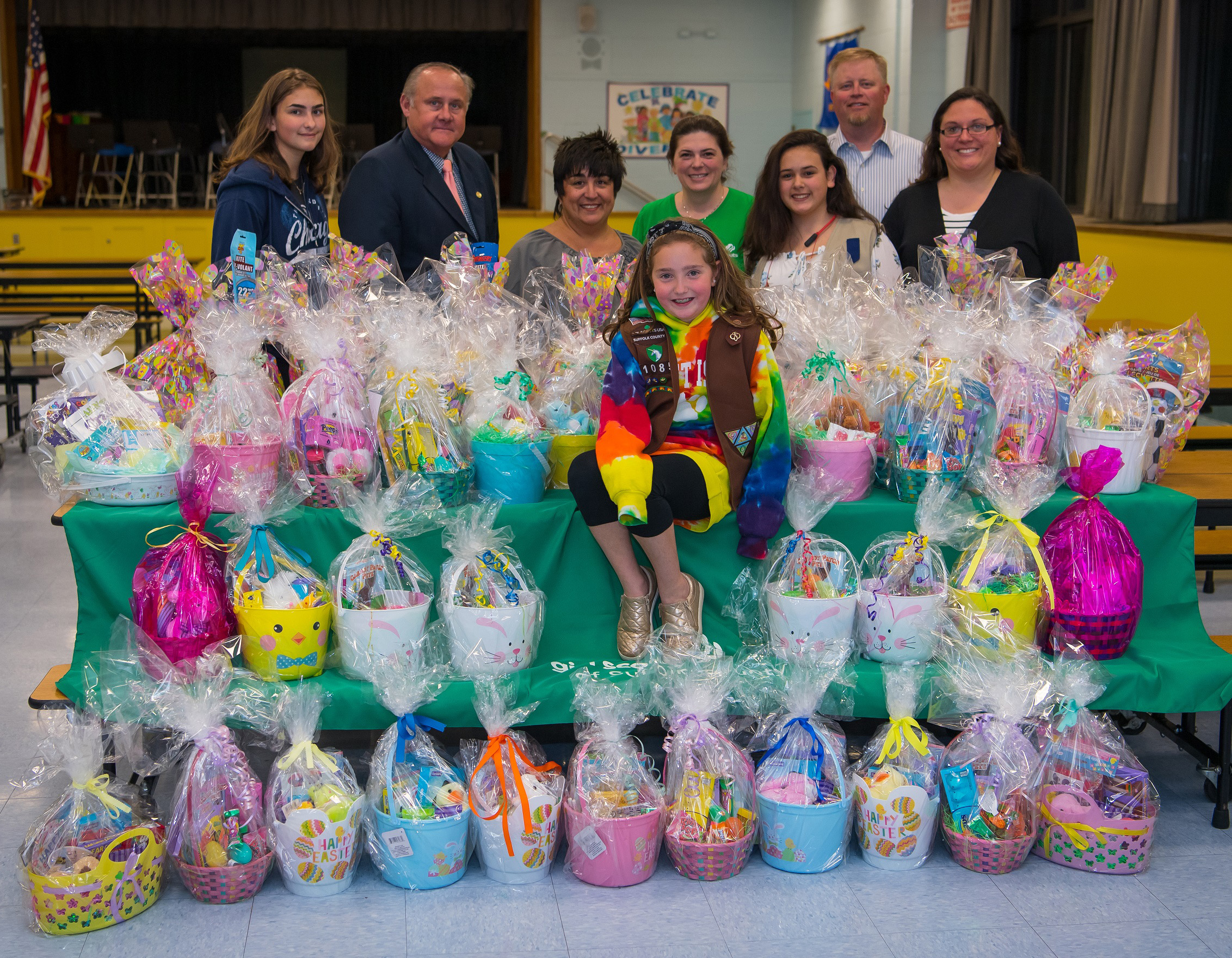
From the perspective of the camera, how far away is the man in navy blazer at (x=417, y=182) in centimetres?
318

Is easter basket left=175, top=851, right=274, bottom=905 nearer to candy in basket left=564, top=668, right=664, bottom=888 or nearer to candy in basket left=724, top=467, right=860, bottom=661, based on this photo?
candy in basket left=564, top=668, right=664, bottom=888

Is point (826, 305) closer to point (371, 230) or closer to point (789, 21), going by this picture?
point (371, 230)

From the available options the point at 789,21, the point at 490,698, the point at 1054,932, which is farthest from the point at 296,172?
the point at 789,21

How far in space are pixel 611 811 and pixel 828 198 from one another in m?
1.78

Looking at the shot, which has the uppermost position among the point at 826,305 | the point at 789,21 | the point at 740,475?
the point at 789,21

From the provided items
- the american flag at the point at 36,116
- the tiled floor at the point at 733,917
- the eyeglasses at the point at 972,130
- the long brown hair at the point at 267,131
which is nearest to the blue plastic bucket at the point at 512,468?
the tiled floor at the point at 733,917

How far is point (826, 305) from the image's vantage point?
2580 mm

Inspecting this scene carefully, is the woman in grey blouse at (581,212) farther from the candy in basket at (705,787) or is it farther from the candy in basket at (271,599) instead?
the candy in basket at (705,787)

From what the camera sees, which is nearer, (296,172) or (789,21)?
(296,172)

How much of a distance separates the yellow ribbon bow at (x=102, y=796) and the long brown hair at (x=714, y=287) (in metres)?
1.24

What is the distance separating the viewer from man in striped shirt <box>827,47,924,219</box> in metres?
3.52

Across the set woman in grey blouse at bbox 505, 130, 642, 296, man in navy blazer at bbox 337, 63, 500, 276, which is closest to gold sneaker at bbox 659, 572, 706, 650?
woman in grey blouse at bbox 505, 130, 642, 296

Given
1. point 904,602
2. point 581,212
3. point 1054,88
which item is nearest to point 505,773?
point 904,602

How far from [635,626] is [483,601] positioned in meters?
0.32
